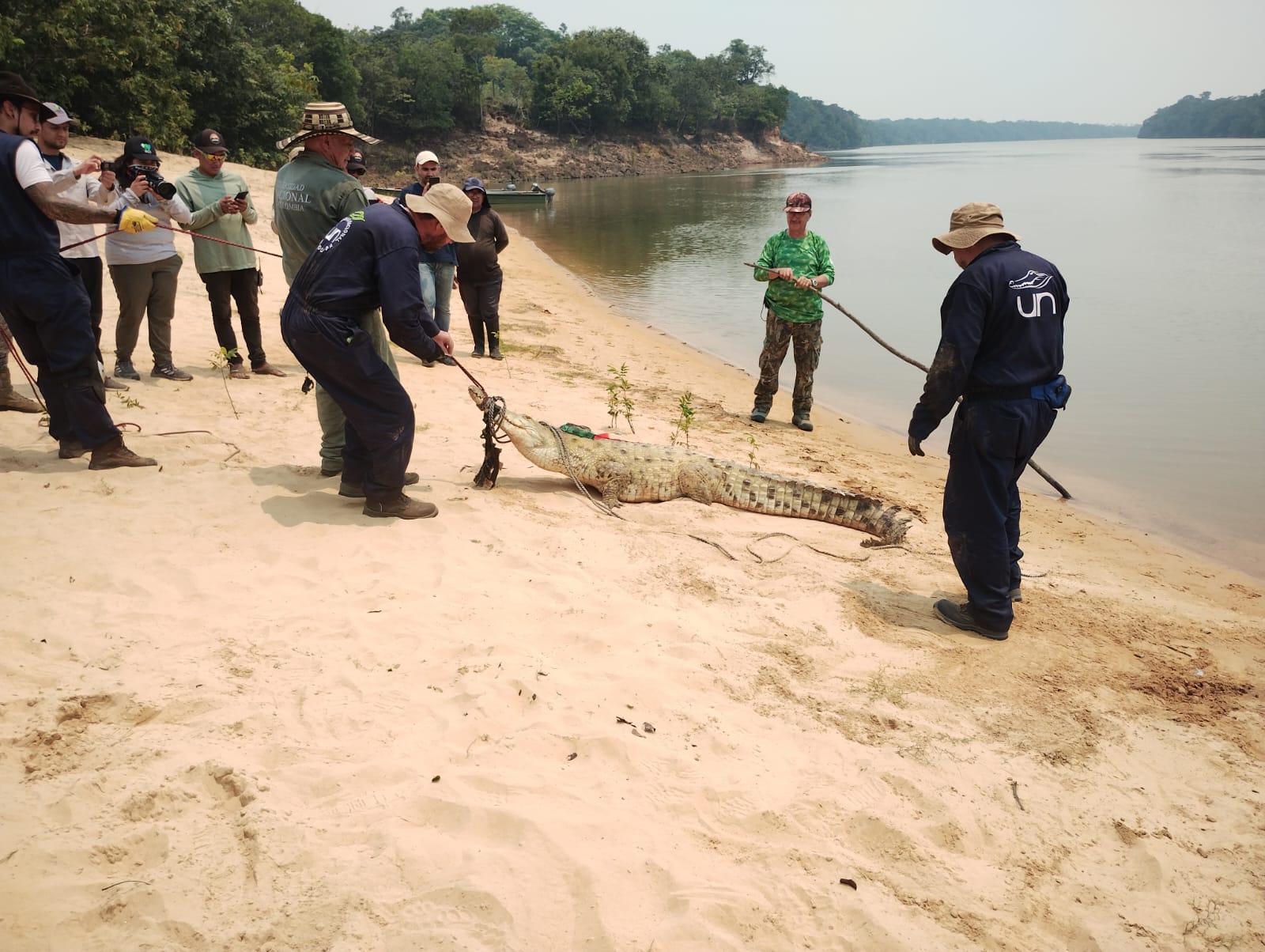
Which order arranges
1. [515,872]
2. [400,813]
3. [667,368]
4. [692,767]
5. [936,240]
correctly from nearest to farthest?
[515,872]
[400,813]
[692,767]
[936,240]
[667,368]

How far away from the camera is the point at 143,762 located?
265cm

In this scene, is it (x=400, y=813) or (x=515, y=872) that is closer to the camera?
(x=515, y=872)

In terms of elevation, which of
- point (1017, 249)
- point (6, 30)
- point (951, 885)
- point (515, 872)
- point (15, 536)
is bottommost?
point (951, 885)

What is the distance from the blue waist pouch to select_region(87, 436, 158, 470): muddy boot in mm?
5141

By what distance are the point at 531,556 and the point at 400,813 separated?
2011mm

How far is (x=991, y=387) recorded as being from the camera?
404 centimetres

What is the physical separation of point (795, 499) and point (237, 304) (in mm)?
5362

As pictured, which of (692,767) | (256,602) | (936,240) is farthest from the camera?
(936,240)

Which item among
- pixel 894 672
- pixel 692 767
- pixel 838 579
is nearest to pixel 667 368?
pixel 838 579

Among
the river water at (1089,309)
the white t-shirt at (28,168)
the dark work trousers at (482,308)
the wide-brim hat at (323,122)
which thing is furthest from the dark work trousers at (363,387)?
the river water at (1089,309)

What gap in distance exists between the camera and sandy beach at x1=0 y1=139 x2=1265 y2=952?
7.64 ft

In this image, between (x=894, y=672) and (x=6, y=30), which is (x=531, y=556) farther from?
(x=6, y=30)

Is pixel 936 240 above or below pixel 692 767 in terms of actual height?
above

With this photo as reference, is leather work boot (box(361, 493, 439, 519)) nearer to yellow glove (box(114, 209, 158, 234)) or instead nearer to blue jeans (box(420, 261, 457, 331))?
yellow glove (box(114, 209, 158, 234))
